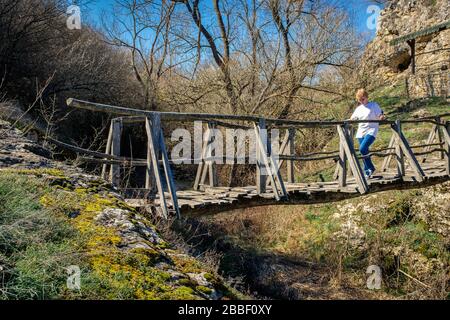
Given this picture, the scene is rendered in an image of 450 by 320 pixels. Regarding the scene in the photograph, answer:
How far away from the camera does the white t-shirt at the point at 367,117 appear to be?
7.32 metres

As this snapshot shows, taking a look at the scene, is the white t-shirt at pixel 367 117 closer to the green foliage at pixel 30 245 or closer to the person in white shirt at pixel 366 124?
the person in white shirt at pixel 366 124

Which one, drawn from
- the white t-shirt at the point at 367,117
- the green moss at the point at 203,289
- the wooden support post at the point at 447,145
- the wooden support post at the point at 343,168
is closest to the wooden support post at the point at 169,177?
the green moss at the point at 203,289

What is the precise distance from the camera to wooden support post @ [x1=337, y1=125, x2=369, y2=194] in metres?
6.44

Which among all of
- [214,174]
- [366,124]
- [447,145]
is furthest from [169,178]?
[447,145]

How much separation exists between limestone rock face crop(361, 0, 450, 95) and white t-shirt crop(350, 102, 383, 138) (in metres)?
14.3

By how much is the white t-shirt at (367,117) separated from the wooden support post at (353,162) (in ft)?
2.54

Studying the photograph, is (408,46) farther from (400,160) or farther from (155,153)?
(155,153)

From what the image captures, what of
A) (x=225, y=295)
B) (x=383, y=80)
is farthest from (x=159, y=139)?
(x=383, y=80)

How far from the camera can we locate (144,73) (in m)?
17.0

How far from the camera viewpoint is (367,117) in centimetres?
743

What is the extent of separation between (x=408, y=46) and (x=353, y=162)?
20.6 meters

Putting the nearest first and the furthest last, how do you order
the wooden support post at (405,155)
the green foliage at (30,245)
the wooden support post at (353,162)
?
the green foliage at (30,245) → the wooden support post at (353,162) → the wooden support post at (405,155)

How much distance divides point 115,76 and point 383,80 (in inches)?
590

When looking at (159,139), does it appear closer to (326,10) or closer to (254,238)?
(254,238)
